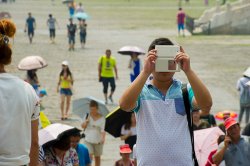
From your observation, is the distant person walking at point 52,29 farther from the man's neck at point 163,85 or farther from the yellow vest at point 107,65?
the man's neck at point 163,85

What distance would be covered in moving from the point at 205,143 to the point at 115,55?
24455 mm

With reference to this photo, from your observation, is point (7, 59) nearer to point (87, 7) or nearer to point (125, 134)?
point (125, 134)

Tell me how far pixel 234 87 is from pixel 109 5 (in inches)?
2136

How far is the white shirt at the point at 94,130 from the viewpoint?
44.1ft

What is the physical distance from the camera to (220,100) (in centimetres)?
2278

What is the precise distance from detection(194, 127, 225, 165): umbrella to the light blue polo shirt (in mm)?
4761

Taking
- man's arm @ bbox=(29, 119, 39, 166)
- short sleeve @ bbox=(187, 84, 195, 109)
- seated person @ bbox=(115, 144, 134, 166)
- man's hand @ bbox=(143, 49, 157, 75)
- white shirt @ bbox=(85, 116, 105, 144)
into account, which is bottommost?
white shirt @ bbox=(85, 116, 105, 144)

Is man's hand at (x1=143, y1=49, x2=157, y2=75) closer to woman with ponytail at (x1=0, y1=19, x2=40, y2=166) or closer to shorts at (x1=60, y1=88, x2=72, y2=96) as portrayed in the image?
woman with ponytail at (x1=0, y1=19, x2=40, y2=166)

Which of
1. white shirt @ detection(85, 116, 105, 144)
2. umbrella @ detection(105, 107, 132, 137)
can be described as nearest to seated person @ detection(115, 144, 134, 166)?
umbrella @ detection(105, 107, 132, 137)

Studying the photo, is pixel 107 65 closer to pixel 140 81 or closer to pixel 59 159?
pixel 59 159

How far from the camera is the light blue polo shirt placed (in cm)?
534

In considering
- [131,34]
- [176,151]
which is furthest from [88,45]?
[176,151]

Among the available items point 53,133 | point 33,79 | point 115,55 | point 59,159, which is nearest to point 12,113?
point 59,159

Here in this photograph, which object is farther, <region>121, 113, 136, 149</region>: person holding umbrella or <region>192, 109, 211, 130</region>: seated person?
<region>121, 113, 136, 149</region>: person holding umbrella
